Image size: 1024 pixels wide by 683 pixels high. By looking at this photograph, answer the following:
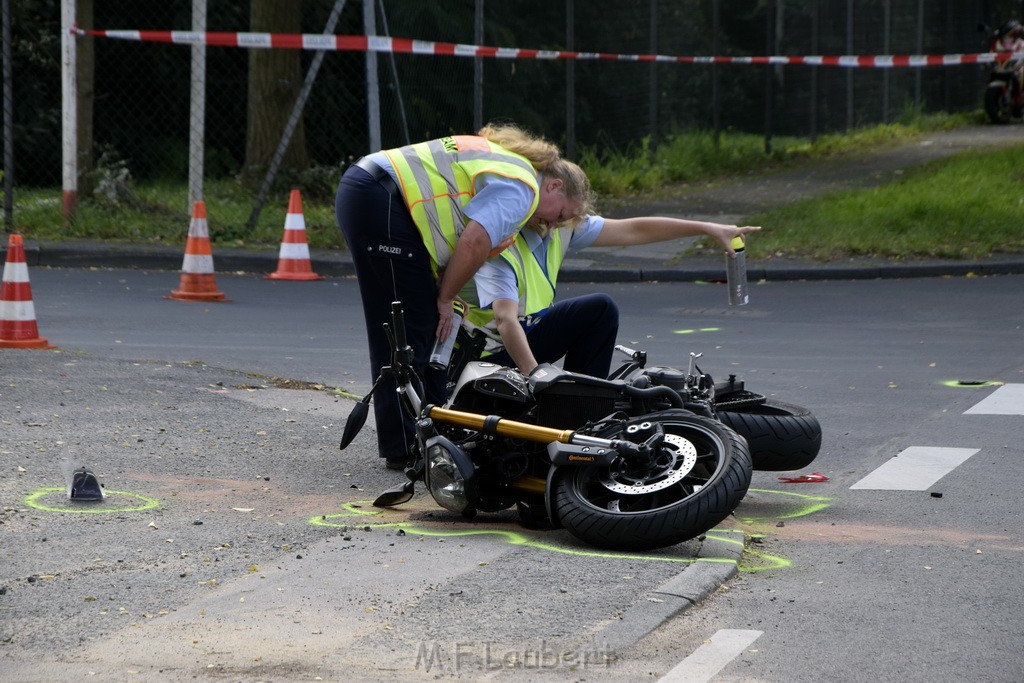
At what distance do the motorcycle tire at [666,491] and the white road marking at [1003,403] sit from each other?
3146mm

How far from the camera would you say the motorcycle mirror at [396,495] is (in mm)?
5926

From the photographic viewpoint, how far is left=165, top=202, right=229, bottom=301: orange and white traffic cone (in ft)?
41.3

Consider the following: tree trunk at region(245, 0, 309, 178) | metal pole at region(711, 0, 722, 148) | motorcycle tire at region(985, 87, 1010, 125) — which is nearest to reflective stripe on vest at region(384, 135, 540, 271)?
tree trunk at region(245, 0, 309, 178)

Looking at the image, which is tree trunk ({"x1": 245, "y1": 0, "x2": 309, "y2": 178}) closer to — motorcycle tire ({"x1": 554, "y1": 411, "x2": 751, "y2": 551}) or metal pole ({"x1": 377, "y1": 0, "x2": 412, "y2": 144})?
metal pole ({"x1": 377, "y1": 0, "x2": 412, "y2": 144})

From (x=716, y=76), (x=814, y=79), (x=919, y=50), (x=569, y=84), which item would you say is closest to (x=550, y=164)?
(x=569, y=84)

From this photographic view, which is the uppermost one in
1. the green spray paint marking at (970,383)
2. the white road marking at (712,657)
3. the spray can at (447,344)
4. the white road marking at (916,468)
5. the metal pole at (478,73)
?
the metal pole at (478,73)

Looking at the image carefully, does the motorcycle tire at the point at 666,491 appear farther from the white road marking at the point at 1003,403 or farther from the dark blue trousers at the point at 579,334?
the white road marking at the point at 1003,403

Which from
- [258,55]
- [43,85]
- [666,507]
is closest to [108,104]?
[43,85]

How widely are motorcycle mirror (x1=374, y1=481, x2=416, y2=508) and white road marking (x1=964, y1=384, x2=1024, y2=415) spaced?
3.46 meters

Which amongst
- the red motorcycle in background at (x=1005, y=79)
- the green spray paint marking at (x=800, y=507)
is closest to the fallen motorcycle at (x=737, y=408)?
the green spray paint marking at (x=800, y=507)

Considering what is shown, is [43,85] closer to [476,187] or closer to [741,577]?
[476,187]

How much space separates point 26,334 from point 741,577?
597cm

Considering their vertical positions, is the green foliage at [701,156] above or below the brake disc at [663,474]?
above

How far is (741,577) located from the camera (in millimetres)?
5094
